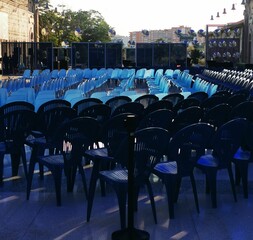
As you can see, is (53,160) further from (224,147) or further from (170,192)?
(224,147)

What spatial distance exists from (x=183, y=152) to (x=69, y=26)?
77742 millimetres

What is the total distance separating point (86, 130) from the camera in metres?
5.02

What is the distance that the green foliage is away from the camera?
70.5 m

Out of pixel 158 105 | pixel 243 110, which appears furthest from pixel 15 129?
pixel 243 110

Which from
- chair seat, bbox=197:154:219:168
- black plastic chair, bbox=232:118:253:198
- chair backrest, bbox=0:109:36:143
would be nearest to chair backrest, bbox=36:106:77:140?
chair backrest, bbox=0:109:36:143

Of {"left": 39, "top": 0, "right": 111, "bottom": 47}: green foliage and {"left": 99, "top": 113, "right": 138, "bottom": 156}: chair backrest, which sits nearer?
{"left": 99, "top": 113, "right": 138, "bottom": 156}: chair backrest

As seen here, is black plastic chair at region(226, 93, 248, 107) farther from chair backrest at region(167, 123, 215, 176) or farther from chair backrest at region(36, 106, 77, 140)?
chair backrest at region(36, 106, 77, 140)

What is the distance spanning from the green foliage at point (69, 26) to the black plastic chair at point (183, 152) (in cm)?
5627

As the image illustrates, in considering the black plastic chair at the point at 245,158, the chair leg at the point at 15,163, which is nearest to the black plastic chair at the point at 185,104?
the black plastic chair at the point at 245,158

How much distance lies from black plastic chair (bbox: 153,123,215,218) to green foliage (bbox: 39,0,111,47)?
56271mm

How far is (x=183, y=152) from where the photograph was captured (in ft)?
15.4

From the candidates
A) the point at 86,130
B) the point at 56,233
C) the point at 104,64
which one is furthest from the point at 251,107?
the point at 104,64

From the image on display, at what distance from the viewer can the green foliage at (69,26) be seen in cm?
7052

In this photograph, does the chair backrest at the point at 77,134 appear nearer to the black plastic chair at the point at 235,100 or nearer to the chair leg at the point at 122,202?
the chair leg at the point at 122,202
